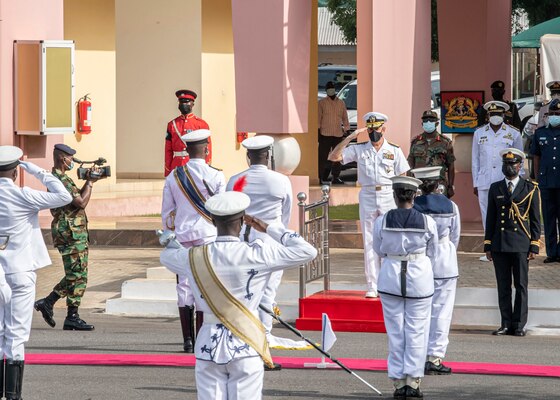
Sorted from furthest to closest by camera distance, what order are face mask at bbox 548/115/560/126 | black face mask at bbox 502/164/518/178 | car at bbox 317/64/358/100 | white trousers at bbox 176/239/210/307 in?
1. car at bbox 317/64/358/100
2. face mask at bbox 548/115/560/126
3. black face mask at bbox 502/164/518/178
4. white trousers at bbox 176/239/210/307

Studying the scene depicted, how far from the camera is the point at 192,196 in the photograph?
12.1 meters

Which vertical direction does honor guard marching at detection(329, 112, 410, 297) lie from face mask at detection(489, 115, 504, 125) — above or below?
below

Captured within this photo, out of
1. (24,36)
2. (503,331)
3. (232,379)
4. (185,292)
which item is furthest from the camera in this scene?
(24,36)

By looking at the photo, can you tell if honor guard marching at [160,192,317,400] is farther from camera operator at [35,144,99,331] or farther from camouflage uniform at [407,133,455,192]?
camouflage uniform at [407,133,455,192]

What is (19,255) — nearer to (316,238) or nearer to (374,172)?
(374,172)

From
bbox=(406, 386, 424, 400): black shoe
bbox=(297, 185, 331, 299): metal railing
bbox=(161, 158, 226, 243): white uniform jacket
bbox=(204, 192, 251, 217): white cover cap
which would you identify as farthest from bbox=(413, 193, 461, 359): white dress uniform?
bbox=(204, 192, 251, 217): white cover cap

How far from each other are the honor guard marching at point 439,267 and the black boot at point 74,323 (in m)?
3.93

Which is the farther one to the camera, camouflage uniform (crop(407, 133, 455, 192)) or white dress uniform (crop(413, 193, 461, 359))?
camouflage uniform (crop(407, 133, 455, 192))

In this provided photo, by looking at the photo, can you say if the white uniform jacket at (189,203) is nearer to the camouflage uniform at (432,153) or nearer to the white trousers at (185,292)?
the white trousers at (185,292)

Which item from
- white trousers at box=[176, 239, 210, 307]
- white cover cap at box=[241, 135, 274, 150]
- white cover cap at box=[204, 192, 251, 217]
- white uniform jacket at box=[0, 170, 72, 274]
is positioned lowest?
white trousers at box=[176, 239, 210, 307]

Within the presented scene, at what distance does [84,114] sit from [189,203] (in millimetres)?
12278

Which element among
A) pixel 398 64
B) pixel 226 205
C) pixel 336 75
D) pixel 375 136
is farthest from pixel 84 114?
pixel 226 205

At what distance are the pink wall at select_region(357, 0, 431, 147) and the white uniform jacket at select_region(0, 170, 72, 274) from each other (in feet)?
28.4

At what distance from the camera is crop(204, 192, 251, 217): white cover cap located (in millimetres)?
7590
